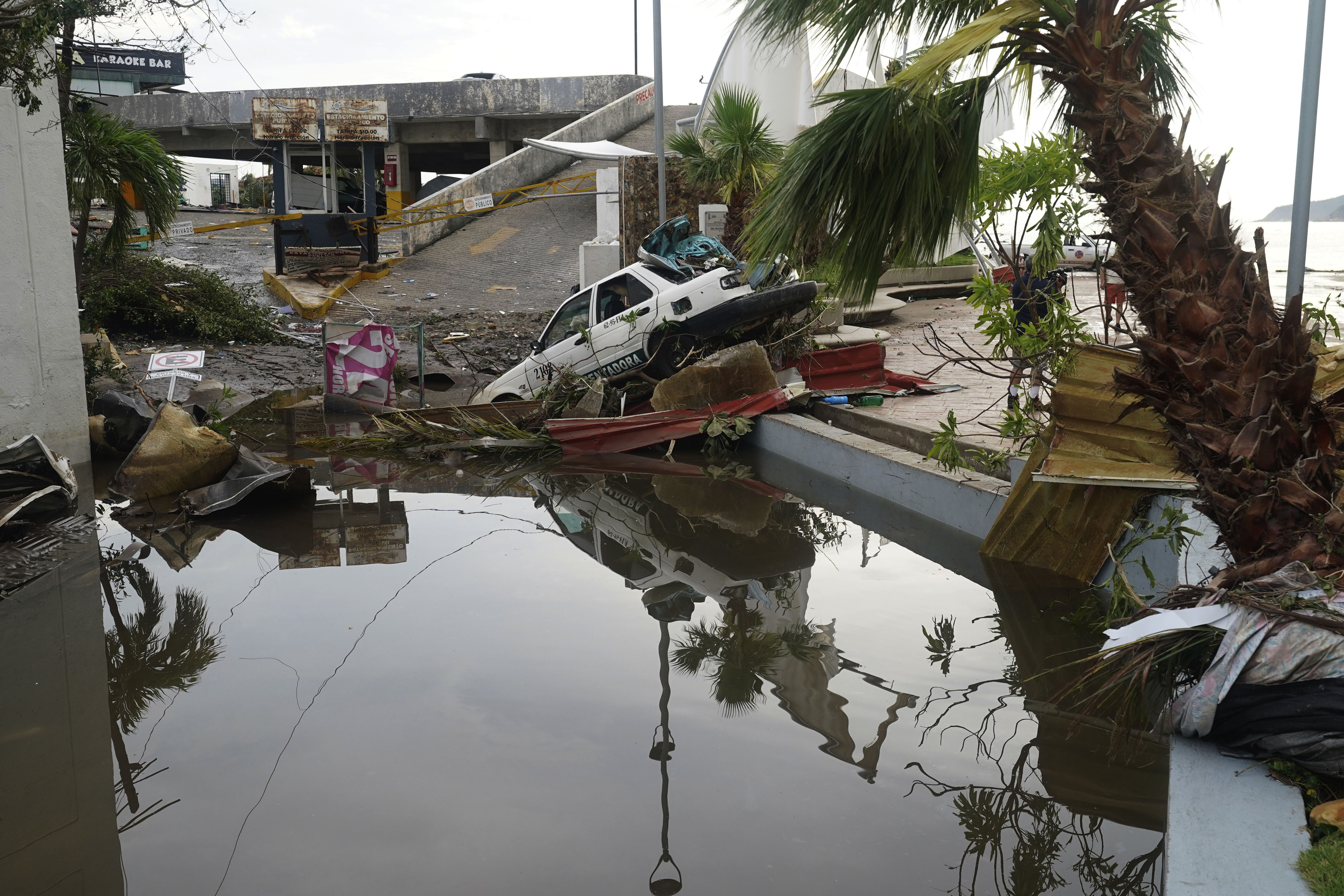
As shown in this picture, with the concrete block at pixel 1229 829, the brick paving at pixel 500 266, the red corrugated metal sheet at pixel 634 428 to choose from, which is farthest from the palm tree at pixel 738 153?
the concrete block at pixel 1229 829

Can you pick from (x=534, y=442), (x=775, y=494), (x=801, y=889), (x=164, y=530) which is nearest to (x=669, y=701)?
(x=801, y=889)

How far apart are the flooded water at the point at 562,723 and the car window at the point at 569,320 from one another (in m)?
4.68

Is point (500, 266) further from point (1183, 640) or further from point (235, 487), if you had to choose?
point (1183, 640)

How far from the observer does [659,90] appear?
50.3 feet

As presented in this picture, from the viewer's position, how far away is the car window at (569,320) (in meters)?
12.1

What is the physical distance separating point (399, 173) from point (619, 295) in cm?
2904

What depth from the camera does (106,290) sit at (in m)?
16.9

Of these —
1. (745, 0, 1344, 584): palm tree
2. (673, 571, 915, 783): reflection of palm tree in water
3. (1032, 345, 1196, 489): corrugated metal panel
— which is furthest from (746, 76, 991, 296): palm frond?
(673, 571, 915, 783): reflection of palm tree in water

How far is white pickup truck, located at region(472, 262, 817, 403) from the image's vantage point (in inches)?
440

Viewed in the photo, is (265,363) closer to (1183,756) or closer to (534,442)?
(534,442)

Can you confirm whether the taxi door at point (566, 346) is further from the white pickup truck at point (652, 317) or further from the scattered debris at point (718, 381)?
the scattered debris at point (718, 381)

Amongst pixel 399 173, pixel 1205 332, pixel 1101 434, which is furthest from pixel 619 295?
pixel 399 173

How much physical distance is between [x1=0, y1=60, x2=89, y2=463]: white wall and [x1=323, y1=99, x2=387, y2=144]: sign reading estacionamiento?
20.8 meters

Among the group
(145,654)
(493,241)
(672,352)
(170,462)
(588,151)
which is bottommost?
(145,654)
